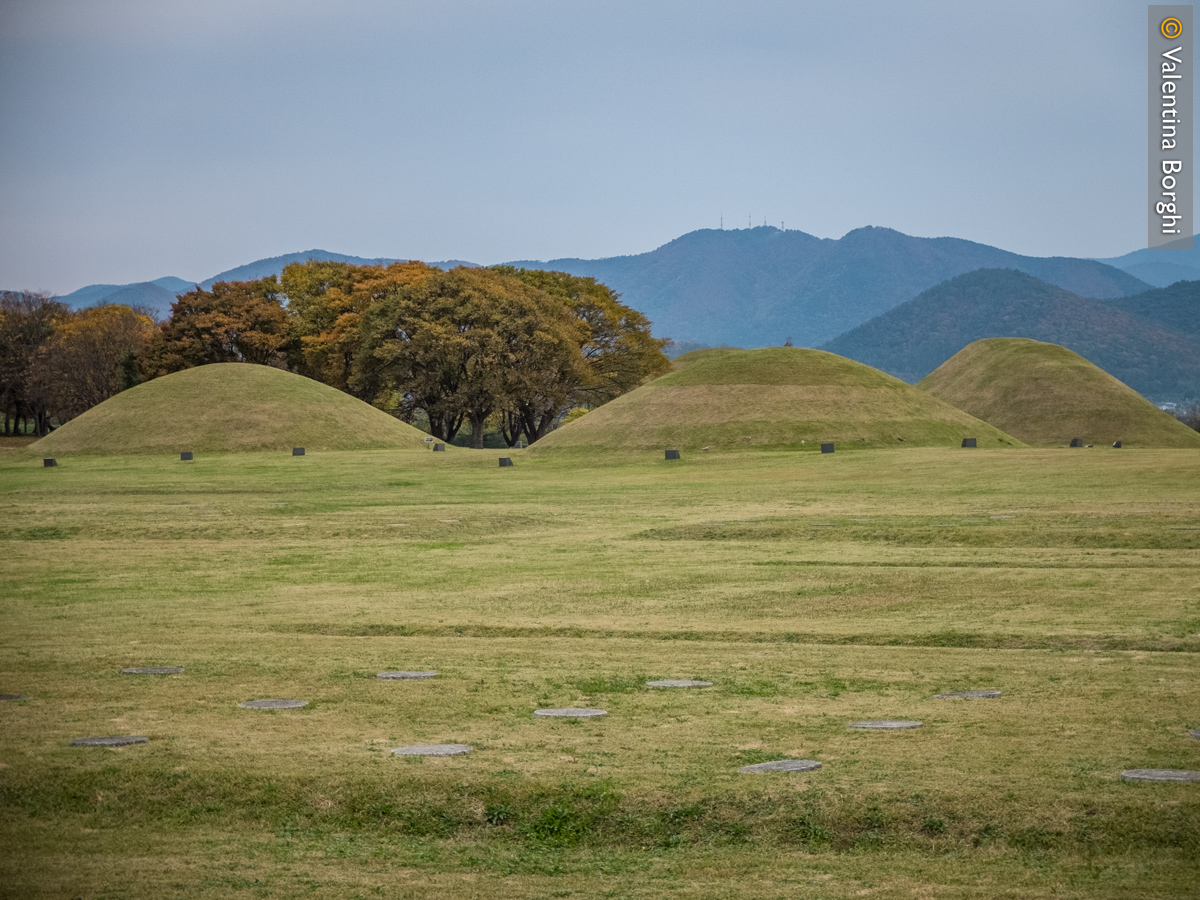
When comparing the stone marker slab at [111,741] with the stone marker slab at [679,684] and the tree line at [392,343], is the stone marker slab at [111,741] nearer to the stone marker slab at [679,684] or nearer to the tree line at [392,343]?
the stone marker slab at [679,684]

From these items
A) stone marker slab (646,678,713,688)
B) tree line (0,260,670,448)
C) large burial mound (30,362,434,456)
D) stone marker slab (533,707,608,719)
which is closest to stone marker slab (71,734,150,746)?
stone marker slab (533,707,608,719)

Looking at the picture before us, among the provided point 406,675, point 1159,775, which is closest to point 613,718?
point 406,675

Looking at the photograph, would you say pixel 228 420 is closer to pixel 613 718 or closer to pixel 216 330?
pixel 216 330

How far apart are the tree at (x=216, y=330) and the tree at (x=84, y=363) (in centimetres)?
648

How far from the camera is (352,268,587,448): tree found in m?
81.2

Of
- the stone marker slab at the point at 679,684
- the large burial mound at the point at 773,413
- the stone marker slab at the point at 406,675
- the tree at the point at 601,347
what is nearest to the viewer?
the stone marker slab at the point at 679,684

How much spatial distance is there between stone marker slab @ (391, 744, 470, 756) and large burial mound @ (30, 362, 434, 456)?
66.6 metres

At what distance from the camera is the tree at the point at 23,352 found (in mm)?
101375

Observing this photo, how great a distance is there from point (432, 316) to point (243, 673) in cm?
7235

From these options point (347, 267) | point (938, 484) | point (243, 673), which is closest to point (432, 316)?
point (347, 267)

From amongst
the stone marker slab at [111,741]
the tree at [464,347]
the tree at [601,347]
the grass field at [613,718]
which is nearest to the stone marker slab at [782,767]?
the grass field at [613,718]

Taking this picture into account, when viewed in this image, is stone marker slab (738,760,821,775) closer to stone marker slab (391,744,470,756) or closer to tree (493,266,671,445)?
stone marker slab (391,744,470,756)

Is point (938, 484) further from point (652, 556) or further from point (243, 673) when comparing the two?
point (243, 673)

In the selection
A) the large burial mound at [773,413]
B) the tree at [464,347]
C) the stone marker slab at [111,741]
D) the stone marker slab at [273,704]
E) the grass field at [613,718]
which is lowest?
the grass field at [613,718]
